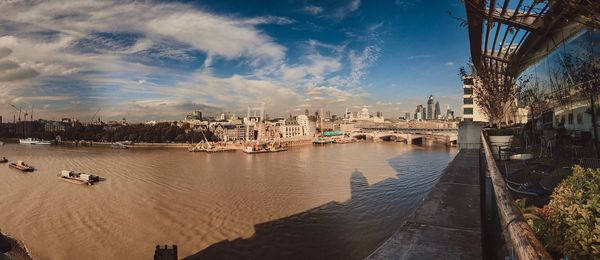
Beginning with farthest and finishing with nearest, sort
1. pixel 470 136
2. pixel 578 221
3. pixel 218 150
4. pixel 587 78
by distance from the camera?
pixel 218 150
pixel 470 136
pixel 587 78
pixel 578 221

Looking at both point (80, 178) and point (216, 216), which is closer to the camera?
point (216, 216)

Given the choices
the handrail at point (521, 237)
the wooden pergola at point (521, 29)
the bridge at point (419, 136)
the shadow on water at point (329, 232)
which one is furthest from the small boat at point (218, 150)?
the handrail at point (521, 237)

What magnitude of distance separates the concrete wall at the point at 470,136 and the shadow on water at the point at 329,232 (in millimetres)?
3807

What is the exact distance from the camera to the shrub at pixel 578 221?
198cm

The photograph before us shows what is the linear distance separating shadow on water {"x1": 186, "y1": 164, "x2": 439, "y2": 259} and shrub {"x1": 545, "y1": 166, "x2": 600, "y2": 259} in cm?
858

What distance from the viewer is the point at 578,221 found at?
7.02 ft

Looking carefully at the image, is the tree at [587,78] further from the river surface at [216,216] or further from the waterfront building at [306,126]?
the waterfront building at [306,126]

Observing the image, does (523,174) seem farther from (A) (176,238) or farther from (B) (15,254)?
(B) (15,254)

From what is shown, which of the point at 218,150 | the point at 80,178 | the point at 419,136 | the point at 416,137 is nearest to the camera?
the point at 80,178

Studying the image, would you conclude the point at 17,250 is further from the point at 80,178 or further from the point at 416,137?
the point at 416,137

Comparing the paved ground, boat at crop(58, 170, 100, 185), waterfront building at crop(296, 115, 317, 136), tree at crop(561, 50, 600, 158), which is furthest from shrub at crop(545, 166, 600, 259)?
waterfront building at crop(296, 115, 317, 136)

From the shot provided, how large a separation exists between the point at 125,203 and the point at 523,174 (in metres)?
21.0

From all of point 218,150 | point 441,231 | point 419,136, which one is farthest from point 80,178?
point 419,136

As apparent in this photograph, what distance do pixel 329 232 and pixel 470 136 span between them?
6839 mm
